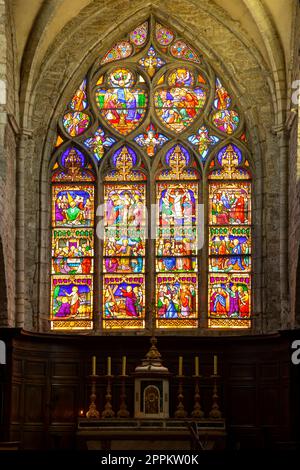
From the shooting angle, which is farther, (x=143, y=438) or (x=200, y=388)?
(x=200, y=388)

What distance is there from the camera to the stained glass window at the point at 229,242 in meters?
24.6

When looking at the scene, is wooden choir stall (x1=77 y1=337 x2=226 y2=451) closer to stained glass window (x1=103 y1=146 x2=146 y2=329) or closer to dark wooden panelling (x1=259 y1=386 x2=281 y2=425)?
dark wooden panelling (x1=259 y1=386 x2=281 y2=425)

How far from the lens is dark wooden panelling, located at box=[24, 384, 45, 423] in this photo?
76.3ft

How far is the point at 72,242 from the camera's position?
25078 mm

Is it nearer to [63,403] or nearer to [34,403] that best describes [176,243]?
[63,403]

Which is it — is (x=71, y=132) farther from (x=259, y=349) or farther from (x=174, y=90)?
(x=259, y=349)

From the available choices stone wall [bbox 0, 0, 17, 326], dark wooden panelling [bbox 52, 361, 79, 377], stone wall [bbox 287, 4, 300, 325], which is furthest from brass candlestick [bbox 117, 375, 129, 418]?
stone wall [bbox 287, 4, 300, 325]

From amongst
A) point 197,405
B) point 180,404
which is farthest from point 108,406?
point 197,405

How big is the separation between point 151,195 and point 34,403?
14.7 feet

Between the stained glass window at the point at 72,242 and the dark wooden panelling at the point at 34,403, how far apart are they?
1516 mm

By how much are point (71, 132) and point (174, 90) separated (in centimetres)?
209

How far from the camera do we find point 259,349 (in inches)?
938

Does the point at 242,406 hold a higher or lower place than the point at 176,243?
lower

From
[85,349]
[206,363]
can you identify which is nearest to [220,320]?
[206,363]
